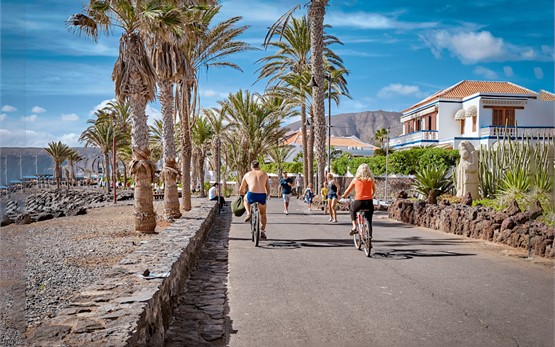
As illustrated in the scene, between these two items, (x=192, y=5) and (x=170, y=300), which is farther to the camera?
(x=192, y=5)

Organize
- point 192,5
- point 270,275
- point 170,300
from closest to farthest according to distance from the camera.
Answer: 1. point 170,300
2. point 270,275
3. point 192,5

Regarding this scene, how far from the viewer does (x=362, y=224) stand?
10617 millimetres

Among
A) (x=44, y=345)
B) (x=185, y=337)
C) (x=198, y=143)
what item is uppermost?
(x=198, y=143)

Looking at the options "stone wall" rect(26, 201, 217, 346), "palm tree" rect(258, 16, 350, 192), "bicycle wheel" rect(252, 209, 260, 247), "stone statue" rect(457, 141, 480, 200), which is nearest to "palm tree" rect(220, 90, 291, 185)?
"palm tree" rect(258, 16, 350, 192)

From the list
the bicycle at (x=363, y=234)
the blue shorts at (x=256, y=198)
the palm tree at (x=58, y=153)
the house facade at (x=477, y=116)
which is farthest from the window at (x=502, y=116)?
the palm tree at (x=58, y=153)

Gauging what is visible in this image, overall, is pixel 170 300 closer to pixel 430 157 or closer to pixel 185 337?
pixel 185 337

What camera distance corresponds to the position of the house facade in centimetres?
4288

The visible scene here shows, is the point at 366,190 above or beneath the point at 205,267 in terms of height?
above

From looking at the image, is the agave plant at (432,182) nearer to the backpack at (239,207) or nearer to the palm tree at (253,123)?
the backpack at (239,207)

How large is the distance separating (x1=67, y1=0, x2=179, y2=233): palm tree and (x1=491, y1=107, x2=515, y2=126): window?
3483 centimetres

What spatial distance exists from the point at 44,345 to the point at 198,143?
4694cm

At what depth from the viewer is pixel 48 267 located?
9.70 m

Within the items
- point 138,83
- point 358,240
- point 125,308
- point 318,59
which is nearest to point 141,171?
point 138,83

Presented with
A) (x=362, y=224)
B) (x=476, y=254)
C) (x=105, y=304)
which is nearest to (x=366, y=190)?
(x=362, y=224)
